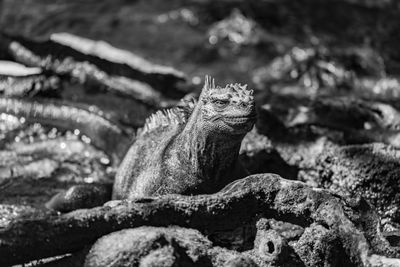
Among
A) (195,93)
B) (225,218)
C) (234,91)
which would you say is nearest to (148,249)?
(225,218)

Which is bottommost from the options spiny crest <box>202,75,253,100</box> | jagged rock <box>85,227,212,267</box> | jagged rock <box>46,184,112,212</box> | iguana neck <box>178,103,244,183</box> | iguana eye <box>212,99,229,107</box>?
jagged rock <box>46,184,112,212</box>

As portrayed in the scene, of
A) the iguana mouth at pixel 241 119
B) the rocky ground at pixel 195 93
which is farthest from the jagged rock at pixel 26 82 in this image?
the iguana mouth at pixel 241 119

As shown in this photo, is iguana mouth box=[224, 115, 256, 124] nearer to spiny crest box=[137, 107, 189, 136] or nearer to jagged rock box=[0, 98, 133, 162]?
spiny crest box=[137, 107, 189, 136]

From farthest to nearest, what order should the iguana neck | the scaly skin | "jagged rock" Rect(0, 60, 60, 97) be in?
"jagged rock" Rect(0, 60, 60, 97) → the iguana neck → the scaly skin

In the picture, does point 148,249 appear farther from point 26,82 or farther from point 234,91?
point 26,82

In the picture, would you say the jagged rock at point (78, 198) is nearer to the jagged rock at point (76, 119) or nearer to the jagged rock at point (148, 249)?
the jagged rock at point (76, 119)

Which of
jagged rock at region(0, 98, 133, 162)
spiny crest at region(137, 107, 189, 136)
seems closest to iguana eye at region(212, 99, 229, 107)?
spiny crest at region(137, 107, 189, 136)
